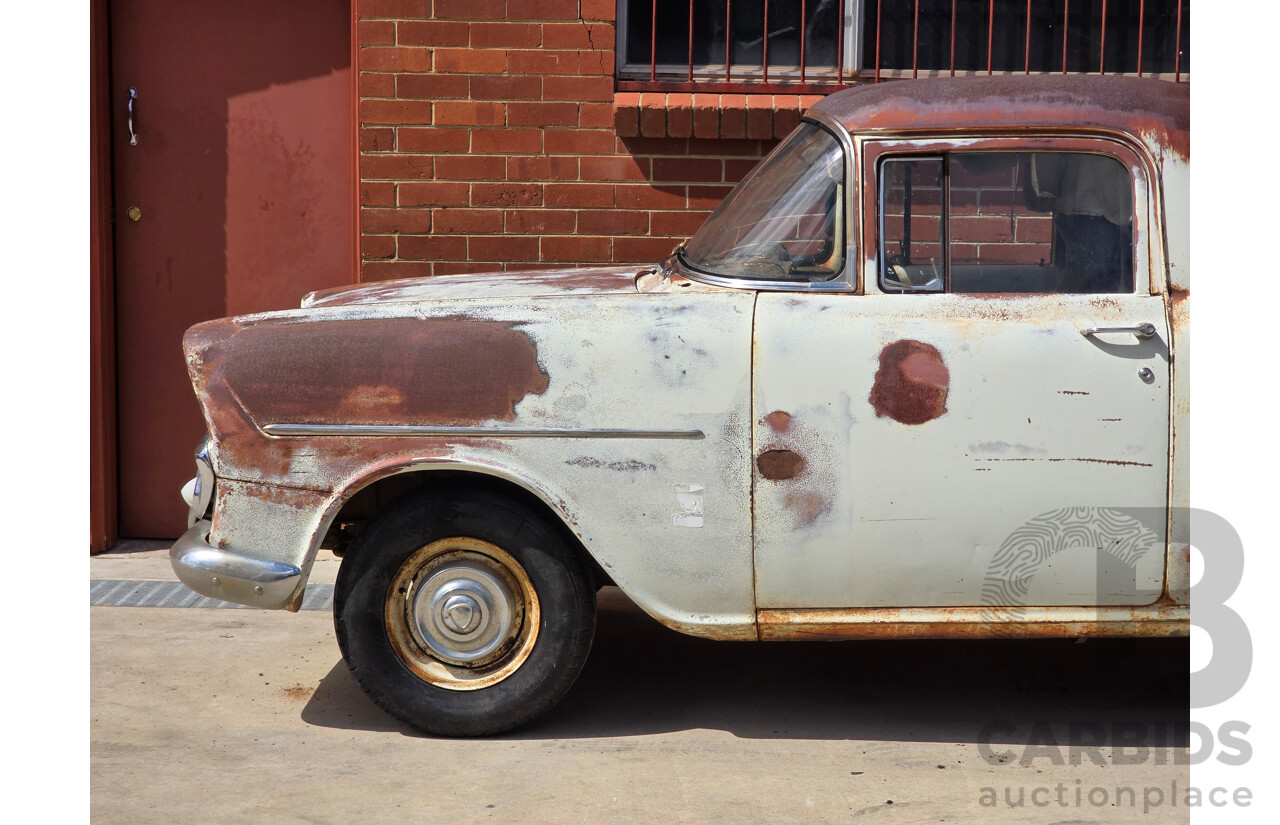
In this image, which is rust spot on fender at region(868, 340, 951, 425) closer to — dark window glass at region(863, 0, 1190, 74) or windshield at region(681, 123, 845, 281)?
windshield at region(681, 123, 845, 281)

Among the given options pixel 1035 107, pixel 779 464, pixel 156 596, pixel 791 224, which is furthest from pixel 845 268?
pixel 156 596

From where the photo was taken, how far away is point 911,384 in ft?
11.8

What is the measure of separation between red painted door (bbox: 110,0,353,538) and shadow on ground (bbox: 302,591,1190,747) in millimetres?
2218

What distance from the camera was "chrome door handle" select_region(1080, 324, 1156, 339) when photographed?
11.7ft

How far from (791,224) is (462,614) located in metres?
1.52

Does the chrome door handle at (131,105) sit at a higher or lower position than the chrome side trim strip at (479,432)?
higher

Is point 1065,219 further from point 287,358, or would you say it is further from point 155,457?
point 155,457

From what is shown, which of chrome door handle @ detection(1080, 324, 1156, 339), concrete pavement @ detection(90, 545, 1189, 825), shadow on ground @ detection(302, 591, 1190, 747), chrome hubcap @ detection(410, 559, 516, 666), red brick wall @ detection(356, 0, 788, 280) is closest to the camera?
concrete pavement @ detection(90, 545, 1189, 825)

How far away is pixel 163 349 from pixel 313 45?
1.58 metres

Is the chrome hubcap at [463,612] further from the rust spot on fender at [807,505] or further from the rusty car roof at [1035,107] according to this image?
the rusty car roof at [1035,107]

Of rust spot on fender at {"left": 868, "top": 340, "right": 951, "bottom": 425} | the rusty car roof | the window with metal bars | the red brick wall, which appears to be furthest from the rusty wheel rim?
the window with metal bars

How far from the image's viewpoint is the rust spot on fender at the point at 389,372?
3652 millimetres

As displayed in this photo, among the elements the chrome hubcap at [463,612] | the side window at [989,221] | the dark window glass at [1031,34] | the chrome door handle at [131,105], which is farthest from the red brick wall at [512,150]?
the chrome hubcap at [463,612]

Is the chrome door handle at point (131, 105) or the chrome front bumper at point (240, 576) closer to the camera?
the chrome front bumper at point (240, 576)
